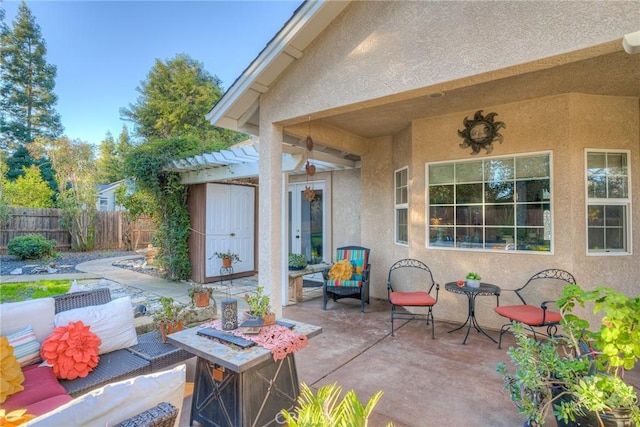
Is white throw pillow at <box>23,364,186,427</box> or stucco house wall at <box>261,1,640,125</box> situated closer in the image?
white throw pillow at <box>23,364,186,427</box>

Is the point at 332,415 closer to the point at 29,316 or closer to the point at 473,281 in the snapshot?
the point at 29,316

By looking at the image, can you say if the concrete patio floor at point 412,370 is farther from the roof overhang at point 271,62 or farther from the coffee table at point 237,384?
the roof overhang at point 271,62

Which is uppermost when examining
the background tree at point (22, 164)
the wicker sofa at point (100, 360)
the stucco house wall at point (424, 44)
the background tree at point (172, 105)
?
the background tree at point (172, 105)

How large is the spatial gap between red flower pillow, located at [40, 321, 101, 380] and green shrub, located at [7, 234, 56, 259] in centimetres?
1058

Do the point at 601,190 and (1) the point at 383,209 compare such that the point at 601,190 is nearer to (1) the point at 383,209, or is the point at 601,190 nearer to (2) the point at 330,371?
(1) the point at 383,209

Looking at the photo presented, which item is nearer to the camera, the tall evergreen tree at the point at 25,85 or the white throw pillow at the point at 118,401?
the white throw pillow at the point at 118,401

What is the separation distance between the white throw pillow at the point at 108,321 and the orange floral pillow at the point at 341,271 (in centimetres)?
321

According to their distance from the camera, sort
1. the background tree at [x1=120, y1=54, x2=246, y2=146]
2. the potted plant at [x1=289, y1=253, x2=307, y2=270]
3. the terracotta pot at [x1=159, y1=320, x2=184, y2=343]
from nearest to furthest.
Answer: the terracotta pot at [x1=159, y1=320, x2=184, y2=343] < the potted plant at [x1=289, y1=253, x2=307, y2=270] < the background tree at [x1=120, y1=54, x2=246, y2=146]

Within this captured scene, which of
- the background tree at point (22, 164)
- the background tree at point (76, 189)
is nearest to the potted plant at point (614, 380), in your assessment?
the background tree at point (76, 189)

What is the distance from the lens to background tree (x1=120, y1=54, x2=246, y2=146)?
1817 centimetres

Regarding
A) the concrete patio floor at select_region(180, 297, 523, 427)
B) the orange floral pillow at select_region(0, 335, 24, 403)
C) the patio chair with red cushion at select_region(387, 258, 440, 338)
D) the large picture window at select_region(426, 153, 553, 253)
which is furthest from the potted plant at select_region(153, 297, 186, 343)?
the large picture window at select_region(426, 153, 553, 253)

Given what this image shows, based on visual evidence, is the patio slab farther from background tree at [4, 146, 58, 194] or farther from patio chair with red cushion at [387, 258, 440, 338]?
background tree at [4, 146, 58, 194]

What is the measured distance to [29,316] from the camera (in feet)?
7.91

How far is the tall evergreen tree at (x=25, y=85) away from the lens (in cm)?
1709
